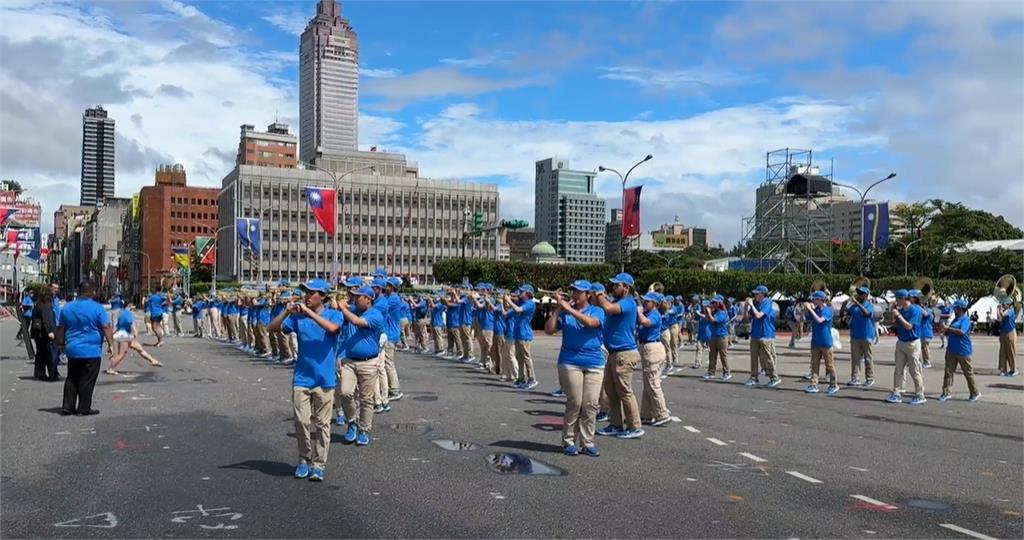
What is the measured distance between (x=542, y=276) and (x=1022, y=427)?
48.9 m

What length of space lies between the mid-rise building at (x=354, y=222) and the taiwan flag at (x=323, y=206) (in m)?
79.0

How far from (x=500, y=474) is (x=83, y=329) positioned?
6.79 meters

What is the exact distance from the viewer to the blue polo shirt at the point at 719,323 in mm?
19219

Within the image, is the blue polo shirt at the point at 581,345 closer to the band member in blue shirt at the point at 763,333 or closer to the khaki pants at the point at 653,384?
the khaki pants at the point at 653,384

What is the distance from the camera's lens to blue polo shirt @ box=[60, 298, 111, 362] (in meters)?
12.3

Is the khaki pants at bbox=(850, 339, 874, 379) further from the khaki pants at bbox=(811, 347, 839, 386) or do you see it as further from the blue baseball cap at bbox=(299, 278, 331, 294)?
the blue baseball cap at bbox=(299, 278, 331, 294)

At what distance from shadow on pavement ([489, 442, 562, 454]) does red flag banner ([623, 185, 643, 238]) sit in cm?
2937

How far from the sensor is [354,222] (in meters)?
126

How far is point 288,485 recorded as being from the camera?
7.98 metres

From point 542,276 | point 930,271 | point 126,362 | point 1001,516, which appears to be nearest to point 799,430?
point 1001,516

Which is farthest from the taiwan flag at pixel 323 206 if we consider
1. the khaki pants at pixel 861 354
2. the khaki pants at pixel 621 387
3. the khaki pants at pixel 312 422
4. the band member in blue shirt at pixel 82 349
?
the khaki pants at pixel 312 422

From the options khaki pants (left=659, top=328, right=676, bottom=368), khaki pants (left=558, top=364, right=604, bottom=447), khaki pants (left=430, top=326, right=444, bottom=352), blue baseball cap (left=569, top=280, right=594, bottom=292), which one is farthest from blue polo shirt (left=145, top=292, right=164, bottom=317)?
khaki pants (left=558, top=364, right=604, bottom=447)

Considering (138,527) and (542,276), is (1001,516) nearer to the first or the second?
(138,527)

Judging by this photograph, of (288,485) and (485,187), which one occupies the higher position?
(485,187)
